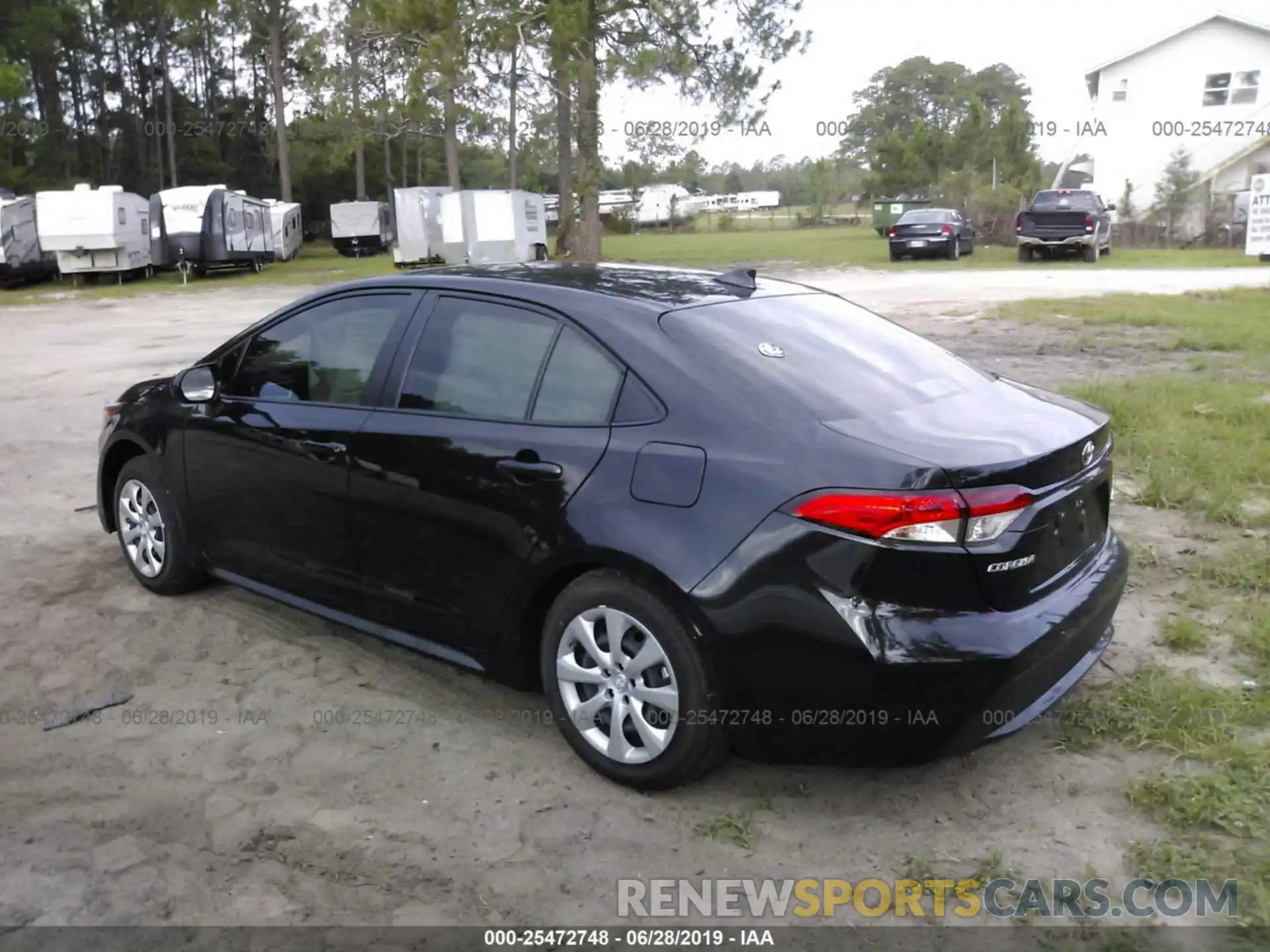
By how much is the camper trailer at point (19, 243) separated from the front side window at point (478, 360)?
1142 inches

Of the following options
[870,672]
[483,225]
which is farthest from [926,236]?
[870,672]

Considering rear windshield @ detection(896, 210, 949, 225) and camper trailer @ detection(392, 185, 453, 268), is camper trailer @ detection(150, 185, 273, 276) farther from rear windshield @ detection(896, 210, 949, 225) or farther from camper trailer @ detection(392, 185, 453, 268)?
rear windshield @ detection(896, 210, 949, 225)

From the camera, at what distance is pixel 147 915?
297 centimetres

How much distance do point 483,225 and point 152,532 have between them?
2607 centimetres

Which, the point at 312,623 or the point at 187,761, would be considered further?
the point at 312,623

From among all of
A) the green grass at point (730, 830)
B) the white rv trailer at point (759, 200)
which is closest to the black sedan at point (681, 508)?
the green grass at point (730, 830)

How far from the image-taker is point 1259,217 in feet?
90.8

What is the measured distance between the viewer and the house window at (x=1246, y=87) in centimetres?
3888

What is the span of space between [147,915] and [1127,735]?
122 inches

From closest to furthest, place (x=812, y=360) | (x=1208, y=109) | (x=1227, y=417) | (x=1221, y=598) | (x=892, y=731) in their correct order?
(x=892, y=731) → (x=812, y=360) → (x=1221, y=598) → (x=1227, y=417) → (x=1208, y=109)

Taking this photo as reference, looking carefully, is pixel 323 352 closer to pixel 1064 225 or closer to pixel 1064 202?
pixel 1064 225

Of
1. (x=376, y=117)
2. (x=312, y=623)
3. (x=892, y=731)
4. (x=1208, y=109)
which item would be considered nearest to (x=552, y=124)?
(x=376, y=117)

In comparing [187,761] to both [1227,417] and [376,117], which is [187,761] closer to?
[1227,417]

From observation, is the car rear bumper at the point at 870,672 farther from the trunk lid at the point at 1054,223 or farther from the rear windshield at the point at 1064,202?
the rear windshield at the point at 1064,202
